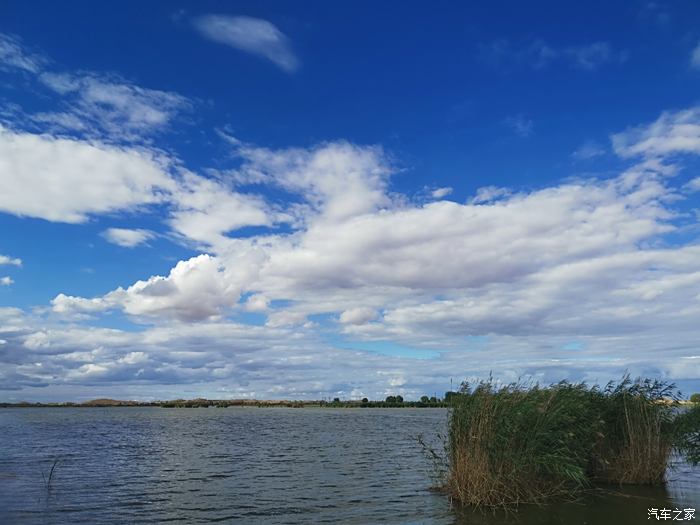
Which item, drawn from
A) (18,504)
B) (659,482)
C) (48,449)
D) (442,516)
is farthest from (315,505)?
(48,449)

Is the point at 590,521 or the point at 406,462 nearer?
the point at 590,521

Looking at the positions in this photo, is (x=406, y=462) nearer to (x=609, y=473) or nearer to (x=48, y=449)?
(x=609, y=473)

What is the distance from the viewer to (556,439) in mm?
21406

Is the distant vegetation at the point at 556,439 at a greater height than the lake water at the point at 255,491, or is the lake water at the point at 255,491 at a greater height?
the distant vegetation at the point at 556,439

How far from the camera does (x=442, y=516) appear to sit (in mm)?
20391

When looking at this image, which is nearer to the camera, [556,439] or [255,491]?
[556,439]

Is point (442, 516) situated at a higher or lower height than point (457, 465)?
lower

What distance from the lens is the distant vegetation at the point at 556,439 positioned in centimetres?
2109

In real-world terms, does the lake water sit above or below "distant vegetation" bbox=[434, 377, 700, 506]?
below

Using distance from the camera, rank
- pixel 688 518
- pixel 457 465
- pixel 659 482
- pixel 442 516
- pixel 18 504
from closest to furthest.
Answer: pixel 688 518 < pixel 442 516 < pixel 457 465 < pixel 18 504 < pixel 659 482

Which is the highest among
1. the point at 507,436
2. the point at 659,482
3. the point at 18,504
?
the point at 507,436

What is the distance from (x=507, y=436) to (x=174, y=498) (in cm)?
1521

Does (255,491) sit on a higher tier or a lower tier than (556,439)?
lower

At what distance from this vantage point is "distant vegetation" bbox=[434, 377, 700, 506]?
21.1 m
